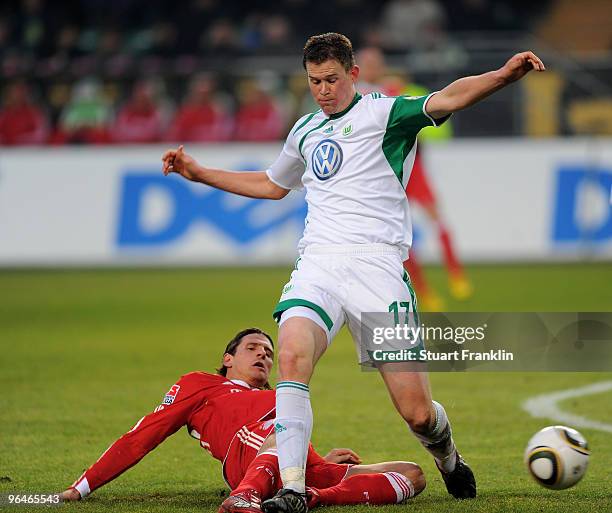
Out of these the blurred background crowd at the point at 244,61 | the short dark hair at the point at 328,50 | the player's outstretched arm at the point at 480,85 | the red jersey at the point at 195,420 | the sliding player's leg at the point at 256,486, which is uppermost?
the blurred background crowd at the point at 244,61

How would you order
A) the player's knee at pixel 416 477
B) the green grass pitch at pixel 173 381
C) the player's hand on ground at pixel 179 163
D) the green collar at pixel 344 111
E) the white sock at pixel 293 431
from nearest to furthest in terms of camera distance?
the white sock at pixel 293 431 < the player's knee at pixel 416 477 < the green collar at pixel 344 111 < the green grass pitch at pixel 173 381 < the player's hand on ground at pixel 179 163

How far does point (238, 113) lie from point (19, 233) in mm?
4112

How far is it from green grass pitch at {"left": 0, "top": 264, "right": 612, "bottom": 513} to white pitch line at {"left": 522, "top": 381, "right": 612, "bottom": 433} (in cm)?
11

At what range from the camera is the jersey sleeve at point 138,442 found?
5848mm

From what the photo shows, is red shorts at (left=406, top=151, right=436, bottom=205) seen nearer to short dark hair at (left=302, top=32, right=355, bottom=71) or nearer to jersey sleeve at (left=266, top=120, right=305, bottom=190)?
jersey sleeve at (left=266, top=120, right=305, bottom=190)

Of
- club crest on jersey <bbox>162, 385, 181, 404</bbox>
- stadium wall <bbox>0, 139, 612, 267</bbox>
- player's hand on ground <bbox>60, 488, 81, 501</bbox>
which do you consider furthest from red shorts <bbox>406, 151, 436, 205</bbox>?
player's hand on ground <bbox>60, 488, 81, 501</bbox>

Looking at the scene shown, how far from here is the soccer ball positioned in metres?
5.45

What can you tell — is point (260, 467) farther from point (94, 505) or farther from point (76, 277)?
point (76, 277)

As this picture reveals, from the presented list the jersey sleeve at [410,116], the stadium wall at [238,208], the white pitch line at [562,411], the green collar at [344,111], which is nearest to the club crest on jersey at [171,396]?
the green collar at [344,111]

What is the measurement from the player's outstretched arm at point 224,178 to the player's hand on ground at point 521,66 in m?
1.46

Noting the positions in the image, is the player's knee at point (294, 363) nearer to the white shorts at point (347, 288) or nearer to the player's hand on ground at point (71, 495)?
the white shorts at point (347, 288)

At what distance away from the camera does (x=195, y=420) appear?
20.1 feet

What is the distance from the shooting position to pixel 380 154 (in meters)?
5.94

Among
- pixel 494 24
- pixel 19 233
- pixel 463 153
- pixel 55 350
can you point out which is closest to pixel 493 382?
pixel 55 350
